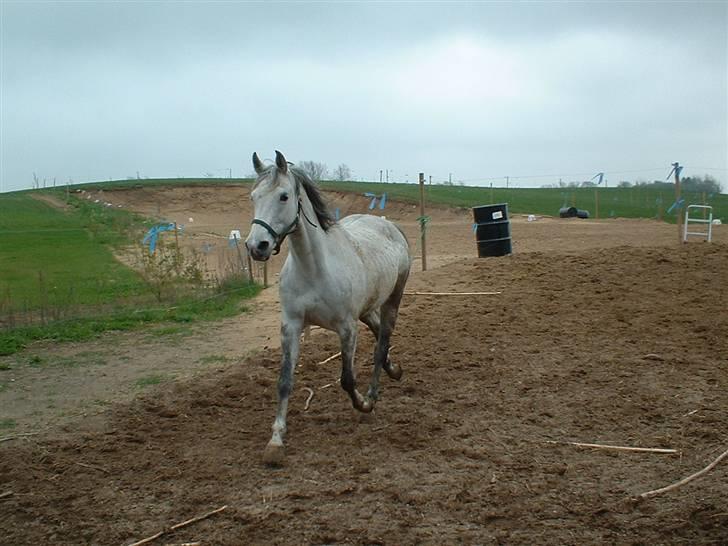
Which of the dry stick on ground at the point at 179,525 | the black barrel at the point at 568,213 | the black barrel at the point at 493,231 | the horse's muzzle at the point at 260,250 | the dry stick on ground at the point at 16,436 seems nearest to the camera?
the dry stick on ground at the point at 179,525

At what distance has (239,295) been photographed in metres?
11.9

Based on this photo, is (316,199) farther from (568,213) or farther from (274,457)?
(568,213)

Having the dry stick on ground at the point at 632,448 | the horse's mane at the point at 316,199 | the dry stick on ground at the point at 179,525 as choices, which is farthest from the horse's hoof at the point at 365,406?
the dry stick on ground at the point at 179,525

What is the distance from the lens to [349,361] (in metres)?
5.19

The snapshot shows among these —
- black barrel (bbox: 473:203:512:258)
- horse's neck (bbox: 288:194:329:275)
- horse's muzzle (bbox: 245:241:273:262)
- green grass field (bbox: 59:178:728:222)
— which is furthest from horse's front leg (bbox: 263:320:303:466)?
green grass field (bbox: 59:178:728:222)

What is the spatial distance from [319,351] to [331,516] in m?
4.15

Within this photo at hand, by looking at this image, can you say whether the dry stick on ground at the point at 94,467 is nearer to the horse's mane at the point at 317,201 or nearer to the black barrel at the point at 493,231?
the horse's mane at the point at 317,201

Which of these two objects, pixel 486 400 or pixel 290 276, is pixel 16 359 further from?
pixel 486 400

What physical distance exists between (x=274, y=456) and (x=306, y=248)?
148 cm

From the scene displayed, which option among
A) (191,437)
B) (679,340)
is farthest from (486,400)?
(679,340)

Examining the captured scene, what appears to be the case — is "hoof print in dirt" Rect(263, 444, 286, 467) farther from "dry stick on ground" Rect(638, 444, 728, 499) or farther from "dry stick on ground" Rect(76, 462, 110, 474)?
"dry stick on ground" Rect(638, 444, 728, 499)

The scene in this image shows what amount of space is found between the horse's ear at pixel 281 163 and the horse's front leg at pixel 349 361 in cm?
126

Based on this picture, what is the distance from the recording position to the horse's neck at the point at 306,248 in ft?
16.1

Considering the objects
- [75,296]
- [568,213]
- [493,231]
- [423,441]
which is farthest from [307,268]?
[568,213]
